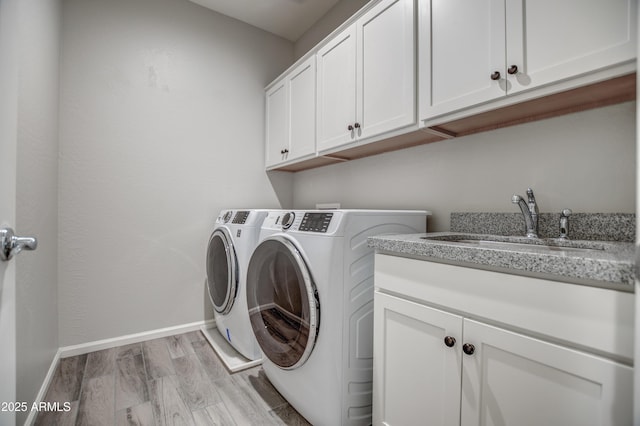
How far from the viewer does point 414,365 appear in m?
1.02

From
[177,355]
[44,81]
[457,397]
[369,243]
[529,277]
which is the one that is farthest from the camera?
[177,355]

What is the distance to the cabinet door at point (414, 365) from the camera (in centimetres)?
92

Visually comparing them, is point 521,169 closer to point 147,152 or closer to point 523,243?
point 523,243

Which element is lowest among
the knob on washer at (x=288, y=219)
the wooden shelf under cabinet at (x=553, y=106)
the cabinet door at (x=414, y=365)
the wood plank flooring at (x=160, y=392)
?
the wood plank flooring at (x=160, y=392)

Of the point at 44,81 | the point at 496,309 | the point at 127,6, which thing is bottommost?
the point at 496,309

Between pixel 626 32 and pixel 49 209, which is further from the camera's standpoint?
pixel 49 209

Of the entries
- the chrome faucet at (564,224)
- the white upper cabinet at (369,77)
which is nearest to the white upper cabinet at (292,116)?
the white upper cabinet at (369,77)

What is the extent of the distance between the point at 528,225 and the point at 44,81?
8.16ft

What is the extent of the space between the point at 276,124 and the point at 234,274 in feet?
4.41

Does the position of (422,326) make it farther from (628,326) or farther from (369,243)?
(628,326)

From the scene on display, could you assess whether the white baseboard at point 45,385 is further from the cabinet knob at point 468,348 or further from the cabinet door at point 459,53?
the cabinet door at point 459,53

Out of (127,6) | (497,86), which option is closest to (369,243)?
(497,86)

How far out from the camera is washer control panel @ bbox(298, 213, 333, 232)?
4.14ft

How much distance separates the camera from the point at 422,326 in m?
1.00
